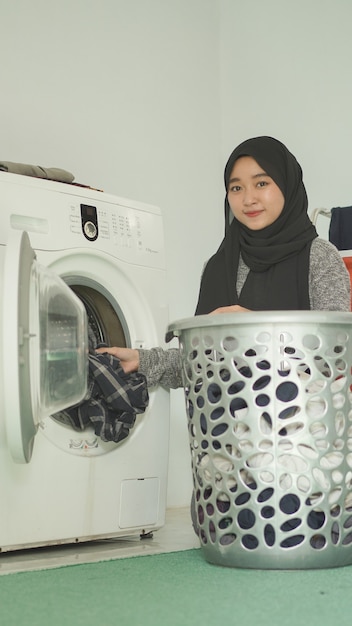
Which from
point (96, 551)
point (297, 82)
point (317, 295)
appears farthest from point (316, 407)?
point (297, 82)

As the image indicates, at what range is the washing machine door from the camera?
1.32 meters

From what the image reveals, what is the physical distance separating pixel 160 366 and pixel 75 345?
43cm

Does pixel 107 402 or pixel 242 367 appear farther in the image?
pixel 107 402

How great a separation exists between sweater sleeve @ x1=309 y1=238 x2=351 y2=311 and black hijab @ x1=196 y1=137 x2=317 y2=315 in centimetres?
2

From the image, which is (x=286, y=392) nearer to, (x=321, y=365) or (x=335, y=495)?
(x=321, y=365)

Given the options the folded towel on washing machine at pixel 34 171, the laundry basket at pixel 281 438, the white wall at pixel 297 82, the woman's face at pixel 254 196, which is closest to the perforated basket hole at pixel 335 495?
the laundry basket at pixel 281 438

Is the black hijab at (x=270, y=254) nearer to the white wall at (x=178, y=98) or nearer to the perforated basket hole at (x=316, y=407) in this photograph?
the perforated basket hole at (x=316, y=407)

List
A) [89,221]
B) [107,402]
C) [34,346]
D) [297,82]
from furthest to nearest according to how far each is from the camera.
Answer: [297,82] < [89,221] < [107,402] < [34,346]

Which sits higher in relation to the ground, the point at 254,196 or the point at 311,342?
the point at 254,196

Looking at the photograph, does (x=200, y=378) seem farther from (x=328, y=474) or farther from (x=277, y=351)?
(x=328, y=474)

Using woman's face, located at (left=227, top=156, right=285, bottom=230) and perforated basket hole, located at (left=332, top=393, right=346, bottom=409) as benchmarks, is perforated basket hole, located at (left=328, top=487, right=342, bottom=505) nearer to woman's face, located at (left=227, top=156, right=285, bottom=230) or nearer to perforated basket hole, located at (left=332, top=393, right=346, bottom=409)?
perforated basket hole, located at (left=332, top=393, right=346, bottom=409)

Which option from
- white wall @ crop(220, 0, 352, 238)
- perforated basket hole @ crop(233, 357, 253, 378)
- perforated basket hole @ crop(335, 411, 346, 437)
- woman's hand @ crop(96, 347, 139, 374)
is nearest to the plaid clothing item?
woman's hand @ crop(96, 347, 139, 374)

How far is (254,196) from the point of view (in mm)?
2051

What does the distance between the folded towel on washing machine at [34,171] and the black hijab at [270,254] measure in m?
0.42
